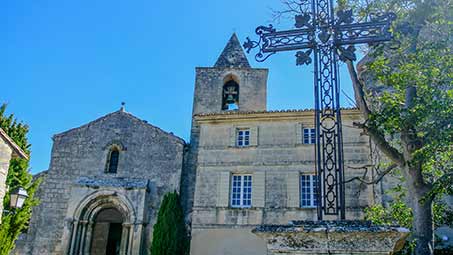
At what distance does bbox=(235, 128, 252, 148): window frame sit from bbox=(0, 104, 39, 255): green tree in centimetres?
903

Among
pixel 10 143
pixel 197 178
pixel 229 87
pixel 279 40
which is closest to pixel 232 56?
pixel 229 87

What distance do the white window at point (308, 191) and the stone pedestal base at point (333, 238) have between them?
48.4 feet

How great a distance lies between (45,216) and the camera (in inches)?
830

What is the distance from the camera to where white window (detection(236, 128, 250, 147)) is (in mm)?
20141

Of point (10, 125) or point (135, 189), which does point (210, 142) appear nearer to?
point (135, 189)

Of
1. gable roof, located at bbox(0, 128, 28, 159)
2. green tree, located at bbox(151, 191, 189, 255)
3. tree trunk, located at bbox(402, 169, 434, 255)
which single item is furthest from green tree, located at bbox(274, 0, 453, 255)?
green tree, located at bbox(151, 191, 189, 255)

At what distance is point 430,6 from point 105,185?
16.3 meters

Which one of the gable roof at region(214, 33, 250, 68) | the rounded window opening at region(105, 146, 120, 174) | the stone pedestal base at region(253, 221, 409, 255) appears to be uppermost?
the gable roof at region(214, 33, 250, 68)

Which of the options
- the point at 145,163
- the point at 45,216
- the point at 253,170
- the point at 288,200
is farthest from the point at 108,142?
the point at 288,200

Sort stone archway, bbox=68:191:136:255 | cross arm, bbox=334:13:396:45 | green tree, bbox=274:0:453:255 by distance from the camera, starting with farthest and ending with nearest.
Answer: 1. stone archway, bbox=68:191:136:255
2. green tree, bbox=274:0:453:255
3. cross arm, bbox=334:13:396:45

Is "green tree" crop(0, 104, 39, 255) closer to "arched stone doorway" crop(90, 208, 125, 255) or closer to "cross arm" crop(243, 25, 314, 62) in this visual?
"arched stone doorway" crop(90, 208, 125, 255)

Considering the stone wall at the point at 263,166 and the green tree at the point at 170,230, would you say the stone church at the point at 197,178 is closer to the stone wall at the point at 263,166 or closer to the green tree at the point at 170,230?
the stone wall at the point at 263,166

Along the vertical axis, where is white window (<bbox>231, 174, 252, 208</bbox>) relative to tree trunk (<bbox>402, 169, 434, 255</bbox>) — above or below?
above

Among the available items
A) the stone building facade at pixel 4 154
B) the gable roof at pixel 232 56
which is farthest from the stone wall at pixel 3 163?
the gable roof at pixel 232 56
